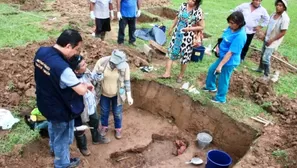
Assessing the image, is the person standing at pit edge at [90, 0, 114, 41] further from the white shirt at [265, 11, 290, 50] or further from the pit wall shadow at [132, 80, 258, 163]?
the white shirt at [265, 11, 290, 50]

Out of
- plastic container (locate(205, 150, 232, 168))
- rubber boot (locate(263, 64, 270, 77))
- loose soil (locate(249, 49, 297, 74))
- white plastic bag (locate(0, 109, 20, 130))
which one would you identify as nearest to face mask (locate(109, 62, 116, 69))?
white plastic bag (locate(0, 109, 20, 130))

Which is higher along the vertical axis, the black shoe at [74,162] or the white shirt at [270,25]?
the white shirt at [270,25]

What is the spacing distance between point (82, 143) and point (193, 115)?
7.76ft

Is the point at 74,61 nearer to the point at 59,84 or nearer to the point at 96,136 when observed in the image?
the point at 59,84

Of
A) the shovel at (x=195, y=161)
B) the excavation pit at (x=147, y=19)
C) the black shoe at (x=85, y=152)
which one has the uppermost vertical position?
the excavation pit at (x=147, y=19)

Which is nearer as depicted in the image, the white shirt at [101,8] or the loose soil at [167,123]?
the loose soil at [167,123]

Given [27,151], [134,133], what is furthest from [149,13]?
[27,151]

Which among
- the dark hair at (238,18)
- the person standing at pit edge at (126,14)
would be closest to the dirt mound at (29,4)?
the person standing at pit edge at (126,14)

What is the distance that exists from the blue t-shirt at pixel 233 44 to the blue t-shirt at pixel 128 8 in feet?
10.2

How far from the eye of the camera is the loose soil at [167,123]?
4707mm

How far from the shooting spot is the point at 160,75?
22.2 ft

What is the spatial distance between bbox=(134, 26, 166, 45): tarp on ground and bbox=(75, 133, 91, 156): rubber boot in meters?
4.32

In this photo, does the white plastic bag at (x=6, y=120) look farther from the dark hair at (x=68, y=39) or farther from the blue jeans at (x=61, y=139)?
the dark hair at (x=68, y=39)

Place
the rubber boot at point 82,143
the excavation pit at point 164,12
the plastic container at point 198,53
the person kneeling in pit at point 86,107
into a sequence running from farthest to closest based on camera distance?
1. the excavation pit at point 164,12
2. the plastic container at point 198,53
3. the rubber boot at point 82,143
4. the person kneeling in pit at point 86,107
